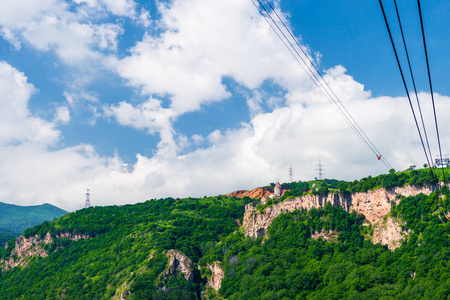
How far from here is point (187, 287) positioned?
538 ft

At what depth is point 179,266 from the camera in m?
174

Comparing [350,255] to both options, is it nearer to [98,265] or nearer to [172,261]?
[172,261]

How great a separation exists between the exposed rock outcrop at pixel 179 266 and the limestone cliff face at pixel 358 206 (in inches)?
1265

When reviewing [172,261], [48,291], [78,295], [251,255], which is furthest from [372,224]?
[48,291]

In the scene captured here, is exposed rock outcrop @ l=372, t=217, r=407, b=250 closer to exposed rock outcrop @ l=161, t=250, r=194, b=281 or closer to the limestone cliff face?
the limestone cliff face

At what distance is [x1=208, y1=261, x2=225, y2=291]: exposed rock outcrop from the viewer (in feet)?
540

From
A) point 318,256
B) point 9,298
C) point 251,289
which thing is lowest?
point 9,298

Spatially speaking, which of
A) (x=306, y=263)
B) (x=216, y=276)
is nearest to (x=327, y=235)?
(x=306, y=263)

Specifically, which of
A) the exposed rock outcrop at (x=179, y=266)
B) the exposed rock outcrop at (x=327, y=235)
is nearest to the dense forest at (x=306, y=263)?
the exposed rock outcrop at (x=327, y=235)

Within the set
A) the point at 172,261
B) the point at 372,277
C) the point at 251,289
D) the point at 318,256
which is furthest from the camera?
the point at 172,261

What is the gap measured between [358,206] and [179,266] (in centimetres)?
8020

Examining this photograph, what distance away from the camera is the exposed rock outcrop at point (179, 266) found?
170 meters

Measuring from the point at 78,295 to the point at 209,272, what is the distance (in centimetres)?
5673

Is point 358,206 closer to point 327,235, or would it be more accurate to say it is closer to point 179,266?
point 327,235
